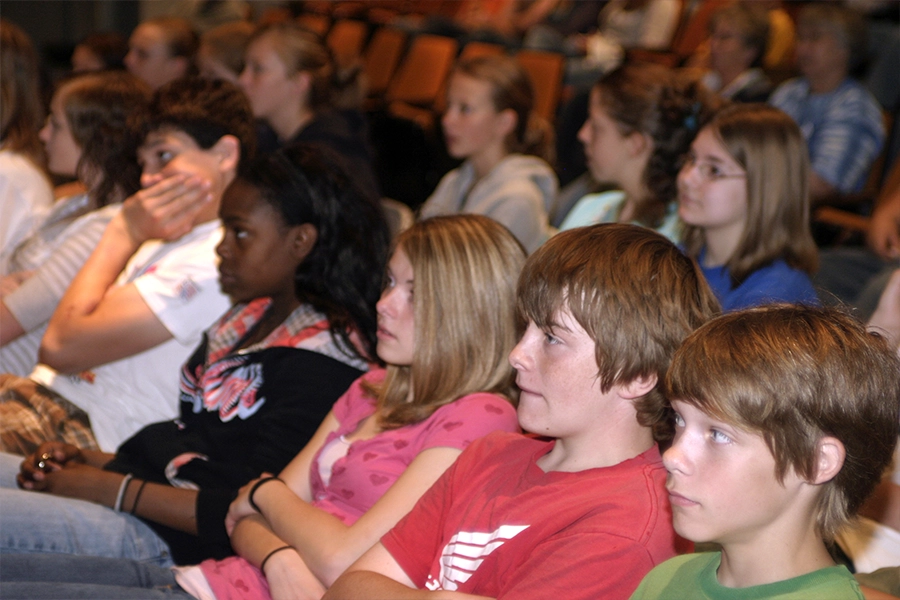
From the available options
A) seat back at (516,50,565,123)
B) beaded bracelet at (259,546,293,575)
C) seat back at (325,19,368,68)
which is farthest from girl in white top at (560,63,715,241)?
seat back at (325,19,368,68)

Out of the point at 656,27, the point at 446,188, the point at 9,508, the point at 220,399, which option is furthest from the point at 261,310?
the point at 656,27

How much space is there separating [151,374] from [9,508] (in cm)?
49

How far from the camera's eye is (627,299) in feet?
4.04

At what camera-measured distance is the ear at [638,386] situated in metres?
1.24

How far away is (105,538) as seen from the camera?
1.77 metres

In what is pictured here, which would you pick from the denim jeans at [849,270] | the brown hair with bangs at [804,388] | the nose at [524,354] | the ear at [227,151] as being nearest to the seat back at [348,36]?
the denim jeans at [849,270]

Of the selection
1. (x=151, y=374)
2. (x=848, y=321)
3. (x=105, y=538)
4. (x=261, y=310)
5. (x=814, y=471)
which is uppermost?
(x=848, y=321)

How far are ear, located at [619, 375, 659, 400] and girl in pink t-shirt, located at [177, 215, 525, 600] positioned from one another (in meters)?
0.31

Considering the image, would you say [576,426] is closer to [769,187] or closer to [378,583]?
[378,583]

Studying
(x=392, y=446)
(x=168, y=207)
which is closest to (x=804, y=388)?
(x=392, y=446)

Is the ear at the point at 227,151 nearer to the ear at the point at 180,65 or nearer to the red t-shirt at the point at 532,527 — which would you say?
the red t-shirt at the point at 532,527

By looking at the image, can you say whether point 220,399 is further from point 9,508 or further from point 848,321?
point 848,321

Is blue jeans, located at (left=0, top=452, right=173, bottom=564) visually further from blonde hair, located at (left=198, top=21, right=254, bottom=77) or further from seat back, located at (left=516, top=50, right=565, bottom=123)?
seat back, located at (left=516, top=50, right=565, bottom=123)

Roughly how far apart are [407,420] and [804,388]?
735 millimetres
